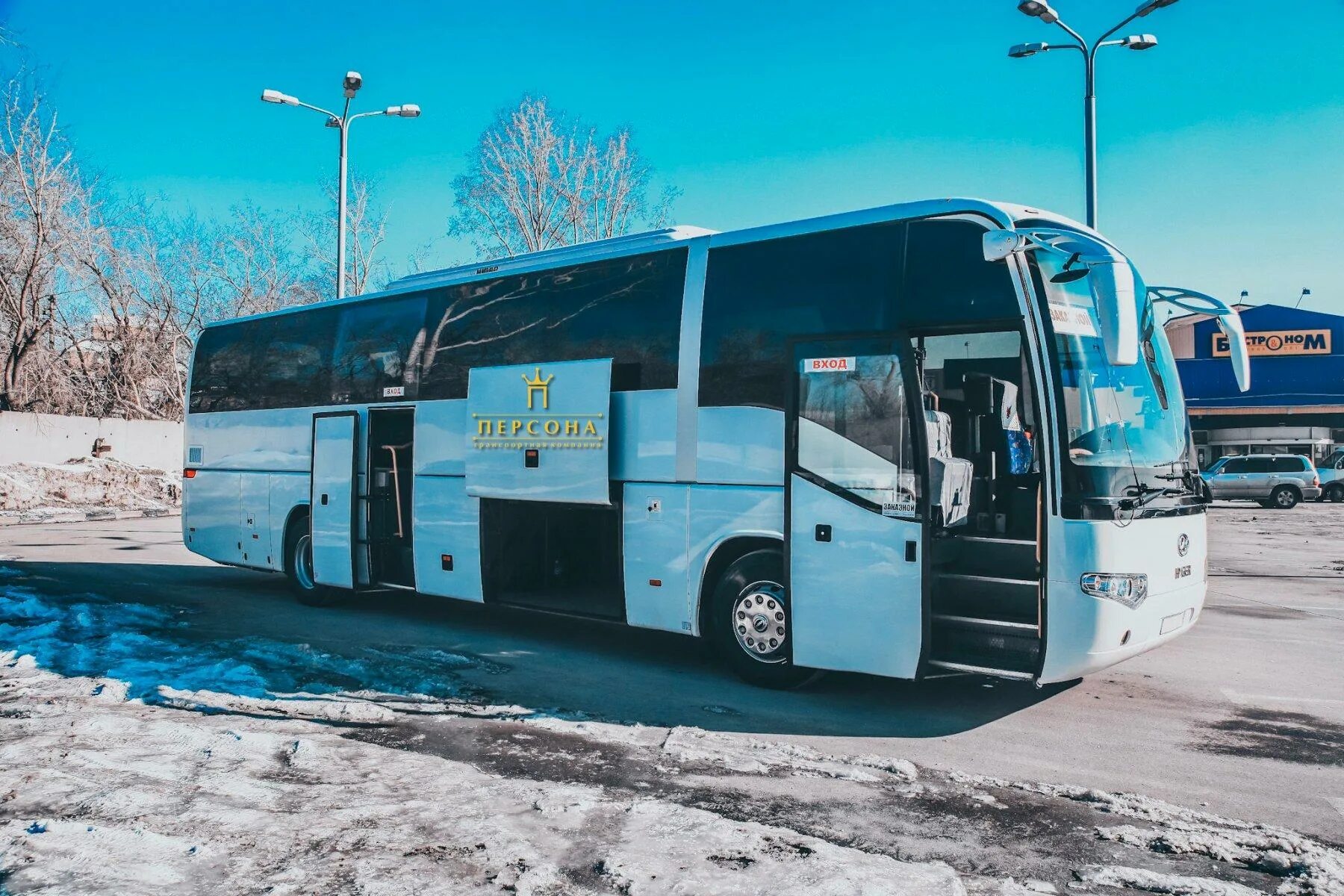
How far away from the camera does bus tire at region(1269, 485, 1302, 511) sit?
32.7m

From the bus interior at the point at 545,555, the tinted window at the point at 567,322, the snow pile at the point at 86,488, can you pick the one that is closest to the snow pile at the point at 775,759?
the tinted window at the point at 567,322

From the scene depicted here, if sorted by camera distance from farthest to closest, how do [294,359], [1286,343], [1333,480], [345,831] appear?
[1286,343] → [1333,480] → [294,359] → [345,831]

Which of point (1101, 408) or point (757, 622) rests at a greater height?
point (1101, 408)

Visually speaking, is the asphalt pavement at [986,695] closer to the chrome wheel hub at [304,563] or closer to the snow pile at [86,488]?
the chrome wheel hub at [304,563]

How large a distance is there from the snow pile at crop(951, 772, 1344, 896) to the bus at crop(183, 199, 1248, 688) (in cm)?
131

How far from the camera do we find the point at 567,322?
9047mm

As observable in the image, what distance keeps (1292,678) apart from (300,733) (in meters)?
7.52

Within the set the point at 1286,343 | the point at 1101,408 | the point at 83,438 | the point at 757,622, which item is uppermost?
the point at 1286,343

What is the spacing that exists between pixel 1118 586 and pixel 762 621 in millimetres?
2512

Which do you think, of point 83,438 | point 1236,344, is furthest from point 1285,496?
point 83,438

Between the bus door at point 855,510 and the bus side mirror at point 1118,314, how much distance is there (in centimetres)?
134

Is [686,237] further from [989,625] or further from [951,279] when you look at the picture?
[989,625]

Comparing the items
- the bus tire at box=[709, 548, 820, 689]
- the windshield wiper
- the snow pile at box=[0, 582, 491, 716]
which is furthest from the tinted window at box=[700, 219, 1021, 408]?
the snow pile at box=[0, 582, 491, 716]

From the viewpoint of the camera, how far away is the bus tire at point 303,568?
39.0ft
